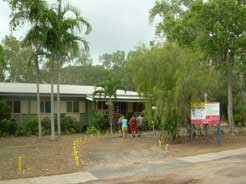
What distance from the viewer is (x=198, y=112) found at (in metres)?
22.2

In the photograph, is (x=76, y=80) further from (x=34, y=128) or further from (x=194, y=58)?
(x=194, y=58)

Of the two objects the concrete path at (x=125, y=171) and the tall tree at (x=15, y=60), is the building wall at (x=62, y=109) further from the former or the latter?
the tall tree at (x=15, y=60)

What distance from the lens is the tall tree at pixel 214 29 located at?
2455 centimetres

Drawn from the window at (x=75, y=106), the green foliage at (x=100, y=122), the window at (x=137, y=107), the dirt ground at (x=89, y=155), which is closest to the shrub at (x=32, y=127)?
the window at (x=75, y=106)

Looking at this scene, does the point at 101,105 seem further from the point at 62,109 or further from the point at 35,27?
the point at 35,27

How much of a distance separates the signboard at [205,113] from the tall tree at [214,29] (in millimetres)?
4570

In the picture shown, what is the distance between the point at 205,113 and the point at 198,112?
1.29 ft

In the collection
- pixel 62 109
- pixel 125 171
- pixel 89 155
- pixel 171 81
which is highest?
pixel 171 81

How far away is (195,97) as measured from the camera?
2170cm

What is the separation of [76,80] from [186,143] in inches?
1994

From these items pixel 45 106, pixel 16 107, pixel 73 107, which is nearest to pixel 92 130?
pixel 73 107

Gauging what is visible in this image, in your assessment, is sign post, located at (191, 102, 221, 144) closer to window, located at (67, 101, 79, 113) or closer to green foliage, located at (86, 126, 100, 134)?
green foliage, located at (86, 126, 100, 134)

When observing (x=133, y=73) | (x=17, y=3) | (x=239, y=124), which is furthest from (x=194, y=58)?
(x=239, y=124)

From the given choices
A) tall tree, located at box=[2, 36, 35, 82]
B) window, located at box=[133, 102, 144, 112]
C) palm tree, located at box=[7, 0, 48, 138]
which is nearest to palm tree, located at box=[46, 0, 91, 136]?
palm tree, located at box=[7, 0, 48, 138]
